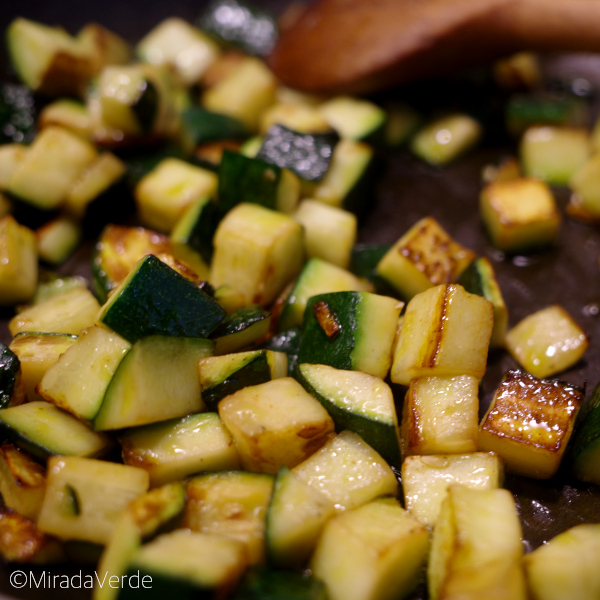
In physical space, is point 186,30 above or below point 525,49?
below

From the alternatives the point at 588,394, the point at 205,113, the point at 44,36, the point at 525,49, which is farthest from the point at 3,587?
the point at 525,49

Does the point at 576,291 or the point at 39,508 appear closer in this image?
the point at 39,508

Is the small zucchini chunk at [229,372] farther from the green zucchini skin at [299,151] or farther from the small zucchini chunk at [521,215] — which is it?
the small zucchini chunk at [521,215]

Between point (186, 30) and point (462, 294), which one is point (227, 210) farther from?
point (186, 30)

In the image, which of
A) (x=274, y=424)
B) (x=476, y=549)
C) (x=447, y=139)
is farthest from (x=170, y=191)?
(x=476, y=549)

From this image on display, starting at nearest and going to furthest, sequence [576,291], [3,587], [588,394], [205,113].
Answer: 1. [3,587]
2. [588,394]
3. [576,291]
4. [205,113]

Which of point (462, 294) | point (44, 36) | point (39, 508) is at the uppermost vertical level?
point (44, 36)

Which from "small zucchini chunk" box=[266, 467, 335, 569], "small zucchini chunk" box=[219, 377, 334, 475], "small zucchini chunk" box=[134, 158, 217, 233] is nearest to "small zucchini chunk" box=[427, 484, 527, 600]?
"small zucchini chunk" box=[266, 467, 335, 569]

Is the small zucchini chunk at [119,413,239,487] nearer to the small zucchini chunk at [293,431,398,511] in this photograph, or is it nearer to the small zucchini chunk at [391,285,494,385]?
the small zucchini chunk at [293,431,398,511]
